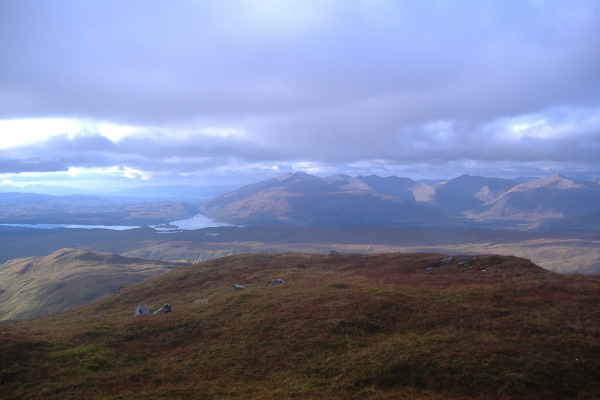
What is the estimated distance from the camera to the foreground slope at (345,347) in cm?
2047

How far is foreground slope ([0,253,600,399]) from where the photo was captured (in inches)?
806

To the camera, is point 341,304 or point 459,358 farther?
point 341,304

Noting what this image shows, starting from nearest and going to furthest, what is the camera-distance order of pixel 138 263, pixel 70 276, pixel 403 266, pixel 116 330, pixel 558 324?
pixel 558 324
pixel 116 330
pixel 403 266
pixel 70 276
pixel 138 263

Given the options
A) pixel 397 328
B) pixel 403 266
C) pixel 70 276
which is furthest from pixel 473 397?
pixel 70 276

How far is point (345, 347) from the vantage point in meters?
26.0

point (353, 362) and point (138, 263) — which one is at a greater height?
point (353, 362)

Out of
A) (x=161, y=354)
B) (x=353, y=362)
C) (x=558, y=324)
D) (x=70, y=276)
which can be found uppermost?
(x=558, y=324)

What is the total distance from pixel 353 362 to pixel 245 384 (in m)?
7.20

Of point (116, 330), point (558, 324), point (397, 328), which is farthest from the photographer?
point (116, 330)

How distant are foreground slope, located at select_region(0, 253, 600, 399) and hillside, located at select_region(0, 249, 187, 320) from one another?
236 ft

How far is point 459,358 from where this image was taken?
22.0m

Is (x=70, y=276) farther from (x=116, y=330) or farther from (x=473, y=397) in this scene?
(x=473, y=397)

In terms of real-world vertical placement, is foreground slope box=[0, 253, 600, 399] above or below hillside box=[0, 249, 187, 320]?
above

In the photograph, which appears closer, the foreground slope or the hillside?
the foreground slope
